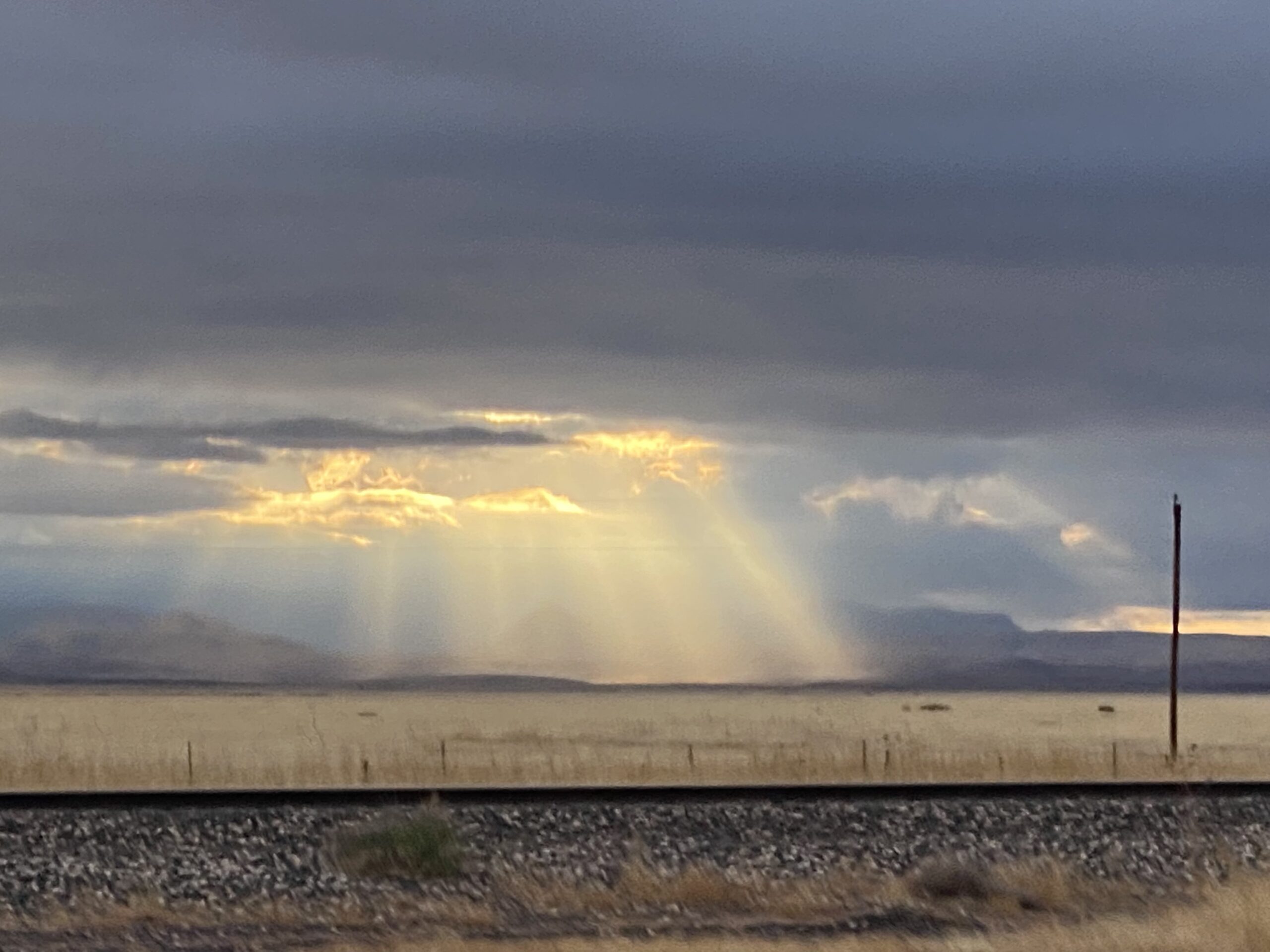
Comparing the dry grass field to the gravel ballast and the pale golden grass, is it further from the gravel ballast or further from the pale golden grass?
the pale golden grass

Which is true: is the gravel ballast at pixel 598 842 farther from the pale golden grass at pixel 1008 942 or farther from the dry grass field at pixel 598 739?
the dry grass field at pixel 598 739

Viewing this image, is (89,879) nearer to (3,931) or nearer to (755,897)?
(3,931)

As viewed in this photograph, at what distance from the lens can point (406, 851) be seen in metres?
20.4

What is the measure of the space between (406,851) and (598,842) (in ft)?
8.75

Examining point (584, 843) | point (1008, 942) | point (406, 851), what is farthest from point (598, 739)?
point (1008, 942)

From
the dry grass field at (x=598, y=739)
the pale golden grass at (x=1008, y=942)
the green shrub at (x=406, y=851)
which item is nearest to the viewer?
the pale golden grass at (x=1008, y=942)

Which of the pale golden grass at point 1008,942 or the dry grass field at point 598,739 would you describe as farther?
the dry grass field at point 598,739

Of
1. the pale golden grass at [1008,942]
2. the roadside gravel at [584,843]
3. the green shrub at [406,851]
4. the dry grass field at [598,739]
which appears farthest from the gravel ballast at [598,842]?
the dry grass field at [598,739]

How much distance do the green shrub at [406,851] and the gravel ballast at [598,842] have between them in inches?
10.3

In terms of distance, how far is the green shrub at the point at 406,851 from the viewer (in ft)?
66.6

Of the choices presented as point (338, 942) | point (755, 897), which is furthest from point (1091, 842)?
point (338, 942)

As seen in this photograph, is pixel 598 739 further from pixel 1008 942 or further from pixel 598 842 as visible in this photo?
pixel 1008 942

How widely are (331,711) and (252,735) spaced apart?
27.5m

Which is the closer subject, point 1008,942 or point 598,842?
point 1008,942
